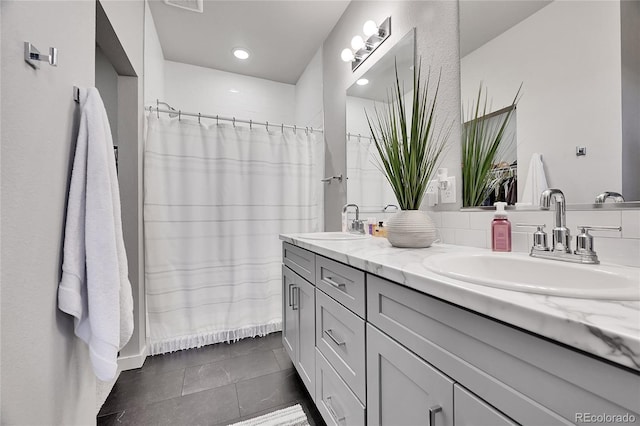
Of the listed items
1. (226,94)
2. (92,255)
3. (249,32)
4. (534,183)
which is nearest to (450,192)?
(534,183)

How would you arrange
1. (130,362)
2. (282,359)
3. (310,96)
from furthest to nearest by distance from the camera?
(310,96), (282,359), (130,362)

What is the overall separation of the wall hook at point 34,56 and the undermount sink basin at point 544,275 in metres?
1.12

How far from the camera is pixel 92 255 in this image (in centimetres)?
85

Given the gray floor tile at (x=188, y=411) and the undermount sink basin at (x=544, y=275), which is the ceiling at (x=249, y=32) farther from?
the gray floor tile at (x=188, y=411)

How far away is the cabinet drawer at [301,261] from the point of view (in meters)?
1.25

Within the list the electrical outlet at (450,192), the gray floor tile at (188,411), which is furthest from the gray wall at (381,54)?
the gray floor tile at (188,411)

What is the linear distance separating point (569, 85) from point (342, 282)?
0.93m

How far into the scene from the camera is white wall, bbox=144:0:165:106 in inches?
73.7

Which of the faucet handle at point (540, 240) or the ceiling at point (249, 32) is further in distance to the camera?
the ceiling at point (249, 32)

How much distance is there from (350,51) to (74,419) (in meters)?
2.27

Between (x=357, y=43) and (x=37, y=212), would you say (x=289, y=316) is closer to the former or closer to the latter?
(x=37, y=212)

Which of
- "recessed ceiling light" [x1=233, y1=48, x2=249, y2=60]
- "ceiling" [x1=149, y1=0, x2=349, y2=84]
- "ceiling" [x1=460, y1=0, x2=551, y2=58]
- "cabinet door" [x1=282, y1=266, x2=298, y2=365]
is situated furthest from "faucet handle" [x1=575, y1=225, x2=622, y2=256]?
"recessed ceiling light" [x1=233, y1=48, x2=249, y2=60]

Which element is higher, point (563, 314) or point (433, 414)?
point (563, 314)

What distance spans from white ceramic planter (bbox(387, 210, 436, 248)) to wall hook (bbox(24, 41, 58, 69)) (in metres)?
1.18
